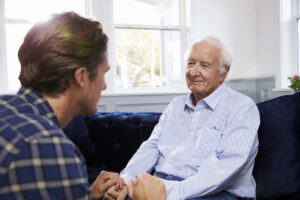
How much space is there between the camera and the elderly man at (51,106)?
0.61m

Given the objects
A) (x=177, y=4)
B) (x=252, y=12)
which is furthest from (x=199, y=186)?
(x=252, y=12)

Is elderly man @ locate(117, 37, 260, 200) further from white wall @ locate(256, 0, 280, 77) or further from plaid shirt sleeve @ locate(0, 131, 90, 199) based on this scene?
white wall @ locate(256, 0, 280, 77)

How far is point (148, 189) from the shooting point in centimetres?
123

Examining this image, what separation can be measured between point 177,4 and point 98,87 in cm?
334

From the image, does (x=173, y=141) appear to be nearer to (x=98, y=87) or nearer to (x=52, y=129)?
(x=98, y=87)

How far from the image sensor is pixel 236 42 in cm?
412

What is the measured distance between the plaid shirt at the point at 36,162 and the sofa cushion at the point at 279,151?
98 centimetres

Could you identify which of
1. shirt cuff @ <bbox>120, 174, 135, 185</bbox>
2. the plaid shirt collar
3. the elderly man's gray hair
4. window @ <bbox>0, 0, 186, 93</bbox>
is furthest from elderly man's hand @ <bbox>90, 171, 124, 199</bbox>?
window @ <bbox>0, 0, 186, 93</bbox>

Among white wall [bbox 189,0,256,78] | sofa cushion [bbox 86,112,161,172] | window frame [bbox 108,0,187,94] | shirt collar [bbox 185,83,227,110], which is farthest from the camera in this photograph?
white wall [bbox 189,0,256,78]

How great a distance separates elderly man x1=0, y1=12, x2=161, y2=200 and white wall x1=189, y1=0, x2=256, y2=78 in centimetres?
322

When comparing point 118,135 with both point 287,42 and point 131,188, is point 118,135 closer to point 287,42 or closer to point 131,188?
point 131,188

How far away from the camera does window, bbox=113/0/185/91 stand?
149 inches

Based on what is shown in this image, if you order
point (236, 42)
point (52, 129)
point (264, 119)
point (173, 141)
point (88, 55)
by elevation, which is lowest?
point (173, 141)

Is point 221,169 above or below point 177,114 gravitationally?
below
